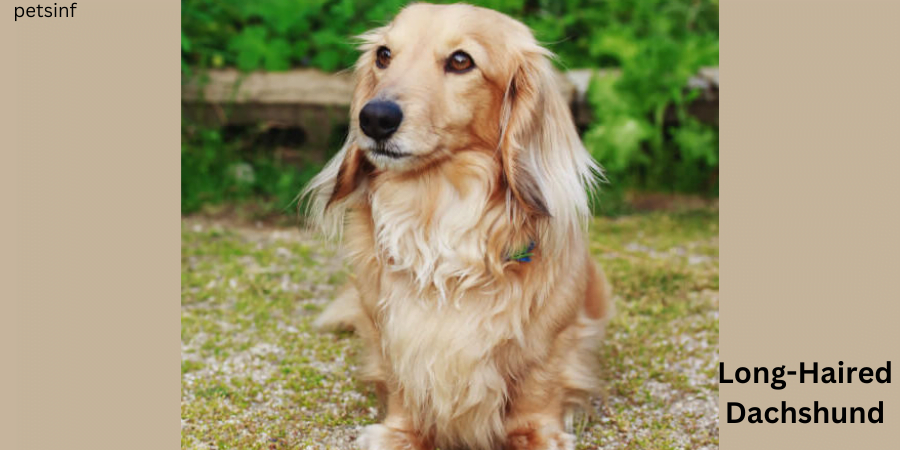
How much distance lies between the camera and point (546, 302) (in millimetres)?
3301

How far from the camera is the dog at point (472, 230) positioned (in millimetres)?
3174

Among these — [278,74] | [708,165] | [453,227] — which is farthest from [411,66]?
[708,165]

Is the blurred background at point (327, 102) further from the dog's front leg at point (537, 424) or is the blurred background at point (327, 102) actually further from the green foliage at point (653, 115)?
the dog's front leg at point (537, 424)

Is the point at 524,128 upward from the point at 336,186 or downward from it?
upward

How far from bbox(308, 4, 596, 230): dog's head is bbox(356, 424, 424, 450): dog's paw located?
0.85 m

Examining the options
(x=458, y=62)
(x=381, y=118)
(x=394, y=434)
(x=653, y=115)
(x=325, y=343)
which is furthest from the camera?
(x=653, y=115)

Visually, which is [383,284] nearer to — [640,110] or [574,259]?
[574,259]

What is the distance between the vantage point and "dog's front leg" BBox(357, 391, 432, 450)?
339 centimetres

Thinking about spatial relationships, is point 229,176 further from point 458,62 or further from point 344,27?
point 458,62

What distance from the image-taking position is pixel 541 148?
3307mm

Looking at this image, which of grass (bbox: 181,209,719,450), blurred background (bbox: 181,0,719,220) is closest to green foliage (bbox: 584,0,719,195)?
blurred background (bbox: 181,0,719,220)

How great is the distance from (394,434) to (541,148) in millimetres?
1084

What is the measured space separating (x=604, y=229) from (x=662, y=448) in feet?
8.29

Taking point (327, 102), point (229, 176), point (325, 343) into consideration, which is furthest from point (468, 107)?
point (229, 176)
